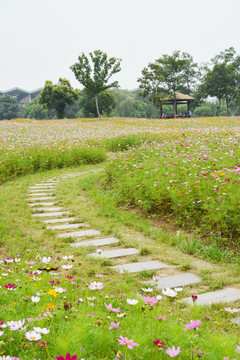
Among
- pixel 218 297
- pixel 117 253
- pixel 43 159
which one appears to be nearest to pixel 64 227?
pixel 117 253

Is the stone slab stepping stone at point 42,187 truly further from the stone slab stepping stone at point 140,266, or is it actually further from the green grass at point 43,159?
the stone slab stepping stone at point 140,266

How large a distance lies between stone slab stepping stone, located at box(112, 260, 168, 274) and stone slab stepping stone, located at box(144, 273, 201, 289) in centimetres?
28

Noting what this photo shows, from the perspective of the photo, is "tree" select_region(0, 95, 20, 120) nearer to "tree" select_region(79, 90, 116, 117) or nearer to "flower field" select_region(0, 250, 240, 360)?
"tree" select_region(79, 90, 116, 117)

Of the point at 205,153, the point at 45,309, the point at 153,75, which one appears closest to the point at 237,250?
the point at 45,309

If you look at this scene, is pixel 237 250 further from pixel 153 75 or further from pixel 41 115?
pixel 41 115

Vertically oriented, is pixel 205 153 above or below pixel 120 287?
above

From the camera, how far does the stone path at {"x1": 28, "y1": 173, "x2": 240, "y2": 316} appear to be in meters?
2.66

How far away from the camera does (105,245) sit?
4043mm

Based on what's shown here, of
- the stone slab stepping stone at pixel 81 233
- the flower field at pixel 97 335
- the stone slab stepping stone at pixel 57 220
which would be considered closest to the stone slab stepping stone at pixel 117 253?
the stone slab stepping stone at pixel 81 233

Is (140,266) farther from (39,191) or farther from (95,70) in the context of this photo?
(95,70)

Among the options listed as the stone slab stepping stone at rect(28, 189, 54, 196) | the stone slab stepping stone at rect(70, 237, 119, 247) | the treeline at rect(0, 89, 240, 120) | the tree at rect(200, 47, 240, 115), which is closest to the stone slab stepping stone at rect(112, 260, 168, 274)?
the stone slab stepping stone at rect(70, 237, 119, 247)

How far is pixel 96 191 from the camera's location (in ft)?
21.5

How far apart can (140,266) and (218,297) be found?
38.6 inches

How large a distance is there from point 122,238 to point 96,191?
2456mm
